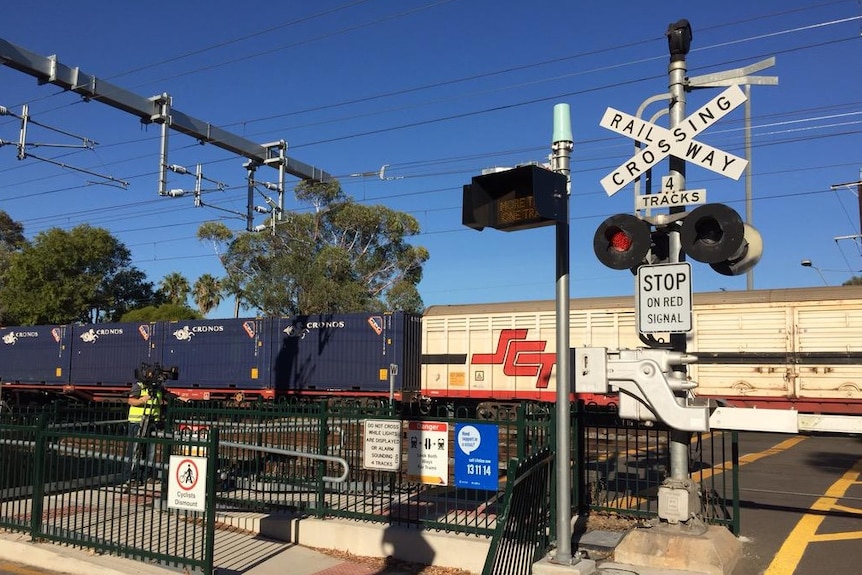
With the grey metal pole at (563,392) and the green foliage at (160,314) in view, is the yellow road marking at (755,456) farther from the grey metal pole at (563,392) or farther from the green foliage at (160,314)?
the green foliage at (160,314)

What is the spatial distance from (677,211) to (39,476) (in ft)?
24.9

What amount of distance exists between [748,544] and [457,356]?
16.2m

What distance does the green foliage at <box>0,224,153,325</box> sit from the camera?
156ft

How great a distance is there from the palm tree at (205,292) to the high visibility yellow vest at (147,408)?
175ft

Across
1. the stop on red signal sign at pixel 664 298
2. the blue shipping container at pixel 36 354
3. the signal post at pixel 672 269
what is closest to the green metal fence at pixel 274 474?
the signal post at pixel 672 269

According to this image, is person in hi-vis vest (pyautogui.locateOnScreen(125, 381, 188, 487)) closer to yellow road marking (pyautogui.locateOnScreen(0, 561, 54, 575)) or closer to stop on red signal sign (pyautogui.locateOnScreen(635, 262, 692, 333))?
yellow road marking (pyautogui.locateOnScreen(0, 561, 54, 575))

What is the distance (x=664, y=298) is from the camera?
638cm

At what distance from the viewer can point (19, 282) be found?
47.3 m

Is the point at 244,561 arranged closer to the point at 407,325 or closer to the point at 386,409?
the point at 386,409

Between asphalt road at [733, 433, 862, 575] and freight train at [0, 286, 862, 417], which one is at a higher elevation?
freight train at [0, 286, 862, 417]

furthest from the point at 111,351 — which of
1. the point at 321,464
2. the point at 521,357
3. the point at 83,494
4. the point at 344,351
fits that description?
the point at 321,464

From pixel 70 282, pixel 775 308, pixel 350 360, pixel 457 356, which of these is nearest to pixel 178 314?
pixel 70 282

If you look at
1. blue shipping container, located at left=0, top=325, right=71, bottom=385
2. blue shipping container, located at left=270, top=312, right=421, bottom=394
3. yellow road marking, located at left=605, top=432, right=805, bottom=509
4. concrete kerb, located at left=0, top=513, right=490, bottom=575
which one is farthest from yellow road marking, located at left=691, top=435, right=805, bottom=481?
blue shipping container, located at left=0, top=325, right=71, bottom=385

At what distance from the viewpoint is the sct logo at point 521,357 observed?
21344 mm
